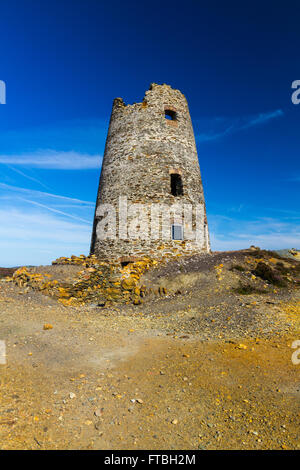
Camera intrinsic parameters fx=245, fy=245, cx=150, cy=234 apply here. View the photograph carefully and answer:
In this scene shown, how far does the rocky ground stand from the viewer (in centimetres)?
346

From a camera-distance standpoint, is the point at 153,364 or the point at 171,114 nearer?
the point at 153,364

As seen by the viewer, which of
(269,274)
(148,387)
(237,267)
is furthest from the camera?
(237,267)

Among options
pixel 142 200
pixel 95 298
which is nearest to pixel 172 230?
pixel 142 200

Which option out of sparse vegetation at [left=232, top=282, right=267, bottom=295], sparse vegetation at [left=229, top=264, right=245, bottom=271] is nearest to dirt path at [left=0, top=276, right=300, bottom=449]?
sparse vegetation at [left=232, top=282, right=267, bottom=295]

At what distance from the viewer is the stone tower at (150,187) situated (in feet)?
49.5

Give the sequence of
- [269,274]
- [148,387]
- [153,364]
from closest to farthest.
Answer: [148,387] → [153,364] → [269,274]

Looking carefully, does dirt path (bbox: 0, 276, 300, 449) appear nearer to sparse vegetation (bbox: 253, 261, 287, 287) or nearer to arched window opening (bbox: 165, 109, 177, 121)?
sparse vegetation (bbox: 253, 261, 287, 287)

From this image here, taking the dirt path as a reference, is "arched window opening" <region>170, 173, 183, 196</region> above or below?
above

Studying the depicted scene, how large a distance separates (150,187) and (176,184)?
2054mm

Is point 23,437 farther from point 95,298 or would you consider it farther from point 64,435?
point 95,298

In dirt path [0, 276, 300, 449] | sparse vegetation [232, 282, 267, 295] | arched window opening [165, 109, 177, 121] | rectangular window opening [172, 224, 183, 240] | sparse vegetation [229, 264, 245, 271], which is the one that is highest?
arched window opening [165, 109, 177, 121]

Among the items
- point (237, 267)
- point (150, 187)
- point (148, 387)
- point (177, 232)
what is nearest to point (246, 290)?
point (237, 267)

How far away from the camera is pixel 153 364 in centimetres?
549

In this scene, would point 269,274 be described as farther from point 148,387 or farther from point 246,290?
point 148,387
